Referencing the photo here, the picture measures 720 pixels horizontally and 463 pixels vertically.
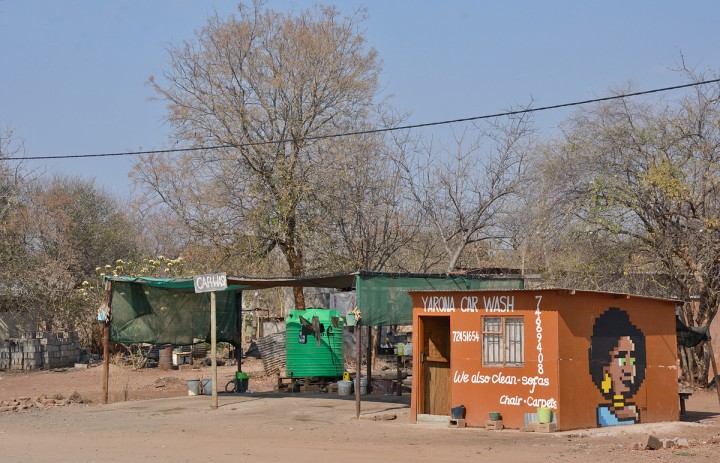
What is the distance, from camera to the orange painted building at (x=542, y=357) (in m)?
15.6

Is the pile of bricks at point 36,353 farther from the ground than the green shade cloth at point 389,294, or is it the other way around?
the green shade cloth at point 389,294

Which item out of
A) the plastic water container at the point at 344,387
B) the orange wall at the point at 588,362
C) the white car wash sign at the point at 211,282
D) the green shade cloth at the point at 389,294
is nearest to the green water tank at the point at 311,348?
the plastic water container at the point at 344,387

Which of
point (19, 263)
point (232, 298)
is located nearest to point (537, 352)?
point (232, 298)

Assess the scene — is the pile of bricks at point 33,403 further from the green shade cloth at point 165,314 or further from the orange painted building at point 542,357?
the orange painted building at point 542,357

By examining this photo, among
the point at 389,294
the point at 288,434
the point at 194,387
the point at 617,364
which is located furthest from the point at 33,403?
the point at 617,364

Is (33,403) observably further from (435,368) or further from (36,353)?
(36,353)

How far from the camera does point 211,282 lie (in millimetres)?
20078

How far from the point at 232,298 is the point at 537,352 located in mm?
11197

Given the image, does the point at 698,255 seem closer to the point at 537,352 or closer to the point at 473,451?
the point at 537,352

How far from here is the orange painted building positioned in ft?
51.1

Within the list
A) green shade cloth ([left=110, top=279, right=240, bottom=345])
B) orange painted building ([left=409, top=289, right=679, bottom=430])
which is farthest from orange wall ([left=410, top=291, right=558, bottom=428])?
green shade cloth ([left=110, top=279, right=240, bottom=345])

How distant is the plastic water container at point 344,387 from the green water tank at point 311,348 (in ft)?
5.36

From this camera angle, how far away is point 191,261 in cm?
3164

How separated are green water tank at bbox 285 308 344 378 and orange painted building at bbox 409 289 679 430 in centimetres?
690
